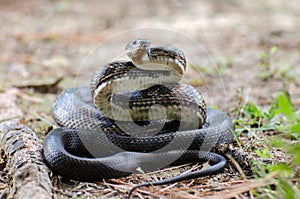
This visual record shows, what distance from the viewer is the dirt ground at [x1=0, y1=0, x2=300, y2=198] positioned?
22.9ft

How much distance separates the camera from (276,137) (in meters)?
4.55

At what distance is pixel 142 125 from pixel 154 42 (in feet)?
21.8

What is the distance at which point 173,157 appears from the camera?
396 centimetres

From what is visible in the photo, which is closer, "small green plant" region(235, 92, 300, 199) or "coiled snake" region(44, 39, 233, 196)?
"small green plant" region(235, 92, 300, 199)

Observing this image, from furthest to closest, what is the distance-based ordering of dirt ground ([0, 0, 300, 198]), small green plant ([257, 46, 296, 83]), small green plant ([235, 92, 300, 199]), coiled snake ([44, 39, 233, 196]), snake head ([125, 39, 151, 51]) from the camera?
1. small green plant ([257, 46, 296, 83])
2. dirt ground ([0, 0, 300, 198])
3. snake head ([125, 39, 151, 51])
4. coiled snake ([44, 39, 233, 196])
5. small green plant ([235, 92, 300, 199])

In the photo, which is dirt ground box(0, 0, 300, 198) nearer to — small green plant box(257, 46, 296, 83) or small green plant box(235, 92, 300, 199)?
small green plant box(257, 46, 296, 83)

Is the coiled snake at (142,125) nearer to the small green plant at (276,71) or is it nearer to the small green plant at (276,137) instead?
the small green plant at (276,137)

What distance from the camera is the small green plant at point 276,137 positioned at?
283 cm

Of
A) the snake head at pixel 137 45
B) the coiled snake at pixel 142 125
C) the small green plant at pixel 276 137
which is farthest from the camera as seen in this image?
the snake head at pixel 137 45

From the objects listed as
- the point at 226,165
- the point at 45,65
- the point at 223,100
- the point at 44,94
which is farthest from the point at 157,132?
the point at 45,65

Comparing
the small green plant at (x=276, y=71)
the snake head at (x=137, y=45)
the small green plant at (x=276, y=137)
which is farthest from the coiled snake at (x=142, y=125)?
the small green plant at (x=276, y=71)

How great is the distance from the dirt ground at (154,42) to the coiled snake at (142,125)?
1.53 ft

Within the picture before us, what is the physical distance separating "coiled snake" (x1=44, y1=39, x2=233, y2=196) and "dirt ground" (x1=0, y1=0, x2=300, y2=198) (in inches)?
18.4

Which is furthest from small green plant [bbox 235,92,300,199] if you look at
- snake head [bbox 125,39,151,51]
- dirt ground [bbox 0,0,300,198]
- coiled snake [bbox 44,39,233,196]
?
snake head [bbox 125,39,151,51]
